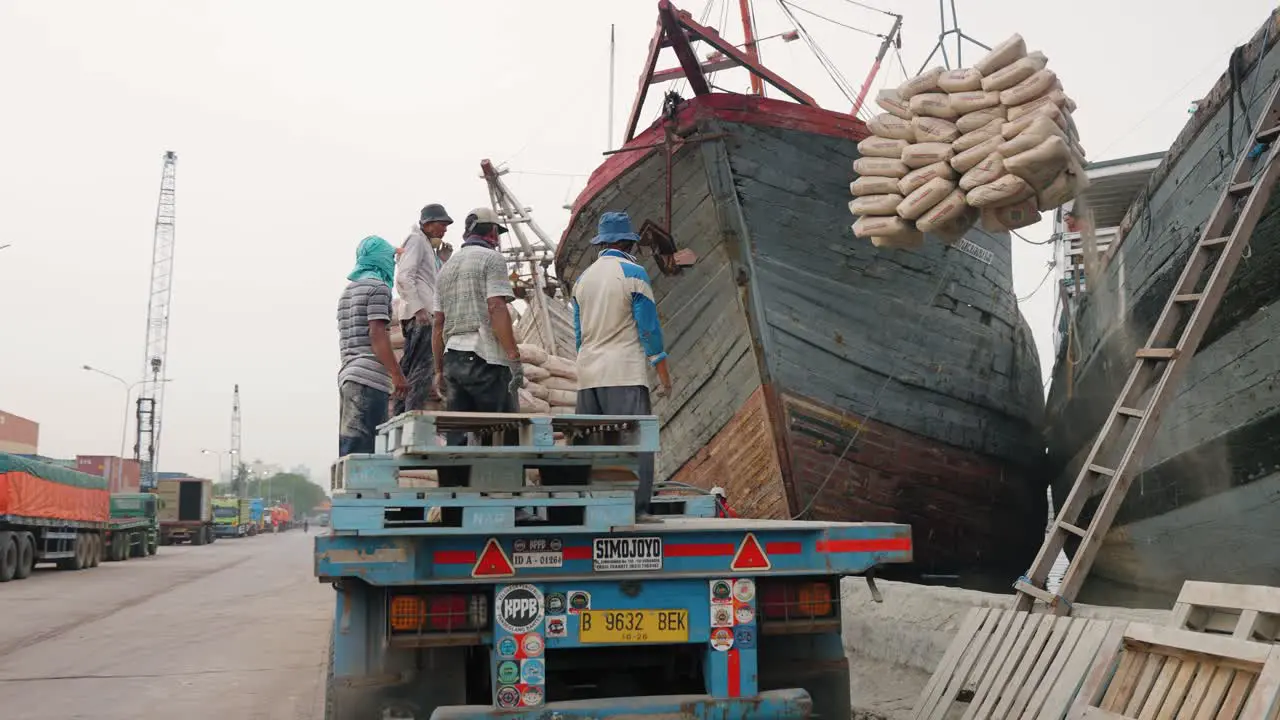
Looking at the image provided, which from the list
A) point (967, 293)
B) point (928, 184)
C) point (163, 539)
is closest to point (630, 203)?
point (967, 293)

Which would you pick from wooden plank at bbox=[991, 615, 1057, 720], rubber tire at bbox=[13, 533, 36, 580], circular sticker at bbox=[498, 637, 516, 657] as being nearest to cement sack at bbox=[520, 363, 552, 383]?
wooden plank at bbox=[991, 615, 1057, 720]

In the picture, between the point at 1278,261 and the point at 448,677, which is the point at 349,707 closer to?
the point at 448,677

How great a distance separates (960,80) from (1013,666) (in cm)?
424

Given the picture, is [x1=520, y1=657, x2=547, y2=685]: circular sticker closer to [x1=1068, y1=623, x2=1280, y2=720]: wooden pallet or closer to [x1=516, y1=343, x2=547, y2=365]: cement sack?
[x1=1068, y1=623, x2=1280, y2=720]: wooden pallet

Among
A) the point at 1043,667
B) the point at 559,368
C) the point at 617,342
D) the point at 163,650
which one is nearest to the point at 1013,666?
the point at 1043,667

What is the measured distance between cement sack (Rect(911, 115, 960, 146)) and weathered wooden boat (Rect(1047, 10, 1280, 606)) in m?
1.94

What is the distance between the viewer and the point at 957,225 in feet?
24.8

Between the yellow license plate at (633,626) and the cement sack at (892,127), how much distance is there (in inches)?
200

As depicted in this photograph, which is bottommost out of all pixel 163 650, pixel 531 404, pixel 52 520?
pixel 163 650

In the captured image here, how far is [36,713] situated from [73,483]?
55.8 feet

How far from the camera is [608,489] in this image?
148 inches

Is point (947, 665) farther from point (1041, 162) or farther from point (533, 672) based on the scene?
point (1041, 162)

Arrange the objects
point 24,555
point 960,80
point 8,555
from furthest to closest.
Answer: point 24,555 < point 8,555 < point 960,80

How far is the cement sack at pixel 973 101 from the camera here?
24.0 ft
